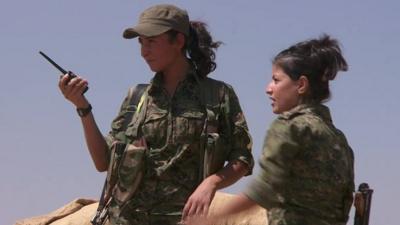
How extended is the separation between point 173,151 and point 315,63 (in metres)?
1.67

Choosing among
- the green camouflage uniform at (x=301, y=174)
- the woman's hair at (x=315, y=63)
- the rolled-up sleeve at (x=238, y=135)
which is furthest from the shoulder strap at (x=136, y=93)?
the green camouflage uniform at (x=301, y=174)

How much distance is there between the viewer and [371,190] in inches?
212

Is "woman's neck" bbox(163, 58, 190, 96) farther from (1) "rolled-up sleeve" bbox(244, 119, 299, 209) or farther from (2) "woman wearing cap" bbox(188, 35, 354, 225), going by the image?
(1) "rolled-up sleeve" bbox(244, 119, 299, 209)

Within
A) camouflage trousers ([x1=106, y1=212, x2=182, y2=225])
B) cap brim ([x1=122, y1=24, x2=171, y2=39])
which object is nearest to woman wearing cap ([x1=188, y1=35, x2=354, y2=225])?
camouflage trousers ([x1=106, y1=212, x2=182, y2=225])

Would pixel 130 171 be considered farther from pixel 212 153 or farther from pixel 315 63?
pixel 315 63

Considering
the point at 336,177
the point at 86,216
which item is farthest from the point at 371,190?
the point at 86,216

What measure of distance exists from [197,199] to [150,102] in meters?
0.90

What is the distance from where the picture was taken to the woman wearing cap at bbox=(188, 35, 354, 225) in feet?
16.6

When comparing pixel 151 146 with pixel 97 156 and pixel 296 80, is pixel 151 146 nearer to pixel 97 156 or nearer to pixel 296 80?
pixel 97 156

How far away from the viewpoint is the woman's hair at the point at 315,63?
5.35 meters

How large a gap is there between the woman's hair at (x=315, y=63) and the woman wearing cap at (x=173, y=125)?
1363mm

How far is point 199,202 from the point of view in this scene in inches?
250

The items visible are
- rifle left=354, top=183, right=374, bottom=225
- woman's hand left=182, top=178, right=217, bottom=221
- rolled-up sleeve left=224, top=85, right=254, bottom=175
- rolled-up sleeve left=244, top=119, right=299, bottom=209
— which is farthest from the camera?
rolled-up sleeve left=224, top=85, right=254, bottom=175

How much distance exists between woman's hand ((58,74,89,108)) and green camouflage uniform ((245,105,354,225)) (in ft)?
6.79
